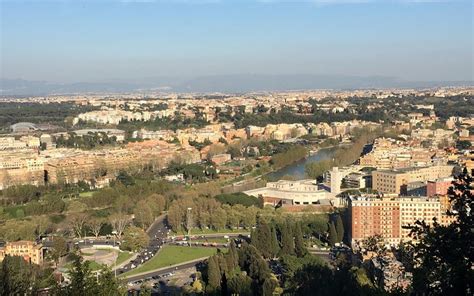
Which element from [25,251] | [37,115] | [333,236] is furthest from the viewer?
[37,115]

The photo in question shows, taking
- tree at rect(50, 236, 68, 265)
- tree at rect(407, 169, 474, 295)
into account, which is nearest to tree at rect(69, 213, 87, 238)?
tree at rect(50, 236, 68, 265)

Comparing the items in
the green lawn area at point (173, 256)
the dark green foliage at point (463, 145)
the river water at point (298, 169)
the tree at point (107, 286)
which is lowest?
the river water at point (298, 169)

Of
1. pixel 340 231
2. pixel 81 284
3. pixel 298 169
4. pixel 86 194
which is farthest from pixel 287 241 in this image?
pixel 298 169

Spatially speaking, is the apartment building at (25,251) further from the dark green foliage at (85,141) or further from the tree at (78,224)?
the dark green foliage at (85,141)

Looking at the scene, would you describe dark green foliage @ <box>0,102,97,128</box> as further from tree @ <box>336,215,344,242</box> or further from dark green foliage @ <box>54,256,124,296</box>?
dark green foliage @ <box>54,256,124,296</box>

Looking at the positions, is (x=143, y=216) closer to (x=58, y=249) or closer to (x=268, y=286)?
(x=58, y=249)

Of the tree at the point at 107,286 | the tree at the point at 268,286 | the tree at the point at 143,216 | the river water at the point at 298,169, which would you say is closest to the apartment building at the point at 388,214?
the tree at the point at 268,286
